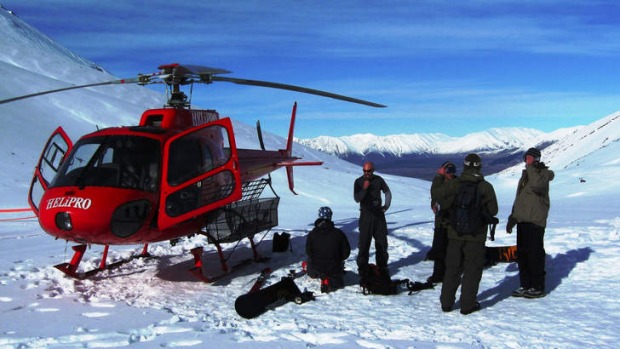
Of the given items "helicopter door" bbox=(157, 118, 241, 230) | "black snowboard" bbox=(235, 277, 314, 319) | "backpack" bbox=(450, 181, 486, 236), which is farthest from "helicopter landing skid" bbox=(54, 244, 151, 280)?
"backpack" bbox=(450, 181, 486, 236)

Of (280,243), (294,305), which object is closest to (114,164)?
(294,305)

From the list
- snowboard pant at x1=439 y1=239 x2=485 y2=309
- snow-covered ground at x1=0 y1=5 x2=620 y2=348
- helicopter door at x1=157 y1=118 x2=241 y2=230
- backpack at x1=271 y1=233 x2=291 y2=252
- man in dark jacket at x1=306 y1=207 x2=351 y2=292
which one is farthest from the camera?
backpack at x1=271 y1=233 x2=291 y2=252

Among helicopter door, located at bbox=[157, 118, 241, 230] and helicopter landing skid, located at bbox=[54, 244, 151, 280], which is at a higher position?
helicopter door, located at bbox=[157, 118, 241, 230]

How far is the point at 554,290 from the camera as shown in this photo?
7.38 m

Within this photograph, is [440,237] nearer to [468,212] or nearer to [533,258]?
[533,258]

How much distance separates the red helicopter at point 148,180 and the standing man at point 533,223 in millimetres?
3936

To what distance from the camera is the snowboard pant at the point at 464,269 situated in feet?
21.1

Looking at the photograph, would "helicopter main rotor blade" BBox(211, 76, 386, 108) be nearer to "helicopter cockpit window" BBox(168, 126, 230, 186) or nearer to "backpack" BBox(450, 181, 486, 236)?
"helicopter cockpit window" BBox(168, 126, 230, 186)

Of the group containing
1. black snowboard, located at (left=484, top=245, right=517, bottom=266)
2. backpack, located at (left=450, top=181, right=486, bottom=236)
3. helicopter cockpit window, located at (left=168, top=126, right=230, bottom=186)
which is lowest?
black snowboard, located at (left=484, top=245, right=517, bottom=266)

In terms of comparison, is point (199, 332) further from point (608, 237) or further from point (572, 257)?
point (608, 237)

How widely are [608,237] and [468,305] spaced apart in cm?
594

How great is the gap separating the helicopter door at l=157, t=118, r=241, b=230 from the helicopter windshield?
0.70 ft

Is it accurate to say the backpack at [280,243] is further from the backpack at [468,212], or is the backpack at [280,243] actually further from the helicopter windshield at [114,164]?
the backpack at [468,212]

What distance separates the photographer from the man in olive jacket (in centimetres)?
640
